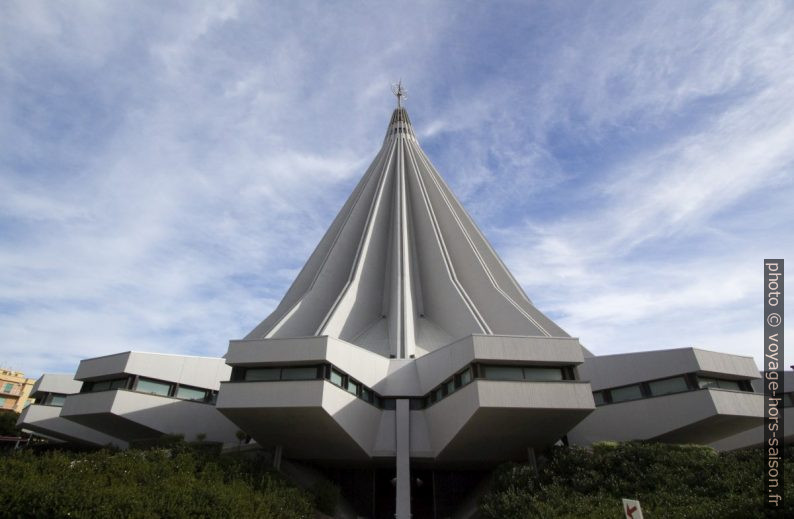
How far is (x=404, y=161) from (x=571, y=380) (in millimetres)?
27206

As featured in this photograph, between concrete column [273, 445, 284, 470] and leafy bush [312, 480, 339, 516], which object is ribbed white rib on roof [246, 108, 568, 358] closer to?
concrete column [273, 445, 284, 470]

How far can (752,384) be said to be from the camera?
2184cm

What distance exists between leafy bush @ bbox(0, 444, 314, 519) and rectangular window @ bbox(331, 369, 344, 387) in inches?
153

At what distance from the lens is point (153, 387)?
2259 centimetres

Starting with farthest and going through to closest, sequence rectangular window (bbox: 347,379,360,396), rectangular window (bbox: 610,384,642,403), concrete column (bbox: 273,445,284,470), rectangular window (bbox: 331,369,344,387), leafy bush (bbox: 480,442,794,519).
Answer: rectangular window (bbox: 610,384,642,403) < concrete column (bbox: 273,445,284,470) < rectangular window (bbox: 347,379,360,396) < rectangular window (bbox: 331,369,344,387) < leafy bush (bbox: 480,442,794,519)

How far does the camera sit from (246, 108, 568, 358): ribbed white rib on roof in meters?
26.3

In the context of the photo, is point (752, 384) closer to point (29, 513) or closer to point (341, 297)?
point (341, 297)

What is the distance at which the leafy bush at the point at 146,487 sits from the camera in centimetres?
1125

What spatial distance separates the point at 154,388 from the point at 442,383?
13757 mm

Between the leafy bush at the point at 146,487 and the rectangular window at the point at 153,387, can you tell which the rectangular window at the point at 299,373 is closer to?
the leafy bush at the point at 146,487

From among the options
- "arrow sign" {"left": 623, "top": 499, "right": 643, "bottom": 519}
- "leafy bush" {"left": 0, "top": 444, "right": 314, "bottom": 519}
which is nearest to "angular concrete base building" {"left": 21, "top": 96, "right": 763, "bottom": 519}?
"leafy bush" {"left": 0, "top": 444, "right": 314, "bottom": 519}

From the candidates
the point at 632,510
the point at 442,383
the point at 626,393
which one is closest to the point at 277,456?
the point at 442,383

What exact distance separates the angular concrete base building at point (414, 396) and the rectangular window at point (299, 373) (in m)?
0.07

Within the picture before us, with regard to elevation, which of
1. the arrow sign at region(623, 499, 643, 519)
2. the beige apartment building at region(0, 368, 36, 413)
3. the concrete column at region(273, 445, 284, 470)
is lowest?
the arrow sign at region(623, 499, 643, 519)
